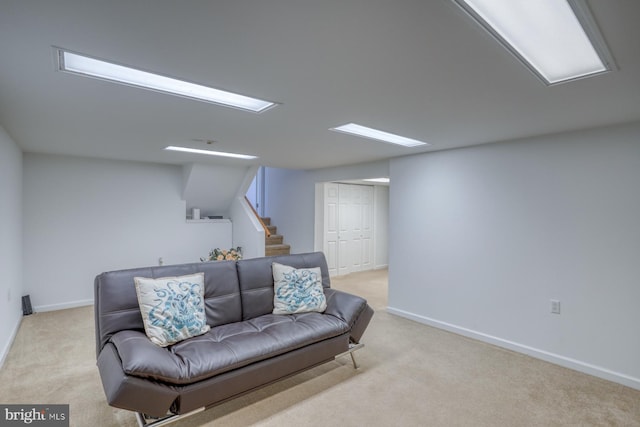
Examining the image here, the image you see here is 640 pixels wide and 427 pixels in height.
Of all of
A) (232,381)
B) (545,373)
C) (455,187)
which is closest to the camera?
(232,381)

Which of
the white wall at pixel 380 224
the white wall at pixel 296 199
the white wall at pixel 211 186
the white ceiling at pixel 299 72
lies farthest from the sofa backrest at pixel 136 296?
the white wall at pixel 380 224

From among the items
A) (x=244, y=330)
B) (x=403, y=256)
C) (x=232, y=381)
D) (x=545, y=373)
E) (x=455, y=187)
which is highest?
(x=455, y=187)

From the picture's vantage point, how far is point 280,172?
6805mm

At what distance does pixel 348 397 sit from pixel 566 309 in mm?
2196

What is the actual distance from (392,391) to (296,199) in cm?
431

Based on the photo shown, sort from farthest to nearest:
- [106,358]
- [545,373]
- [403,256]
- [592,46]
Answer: [403,256] < [545,373] < [106,358] < [592,46]

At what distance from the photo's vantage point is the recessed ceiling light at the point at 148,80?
5.59ft

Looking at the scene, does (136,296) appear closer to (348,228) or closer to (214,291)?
(214,291)

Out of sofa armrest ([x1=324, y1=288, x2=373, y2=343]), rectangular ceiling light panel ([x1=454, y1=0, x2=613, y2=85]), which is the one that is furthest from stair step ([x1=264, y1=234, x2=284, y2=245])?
rectangular ceiling light panel ([x1=454, y1=0, x2=613, y2=85])

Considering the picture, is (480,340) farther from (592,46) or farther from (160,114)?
(160,114)

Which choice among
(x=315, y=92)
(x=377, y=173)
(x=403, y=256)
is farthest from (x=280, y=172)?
(x=315, y=92)

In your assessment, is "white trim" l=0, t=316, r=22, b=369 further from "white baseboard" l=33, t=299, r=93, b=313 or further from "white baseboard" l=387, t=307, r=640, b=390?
"white baseboard" l=387, t=307, r=640, b=390
